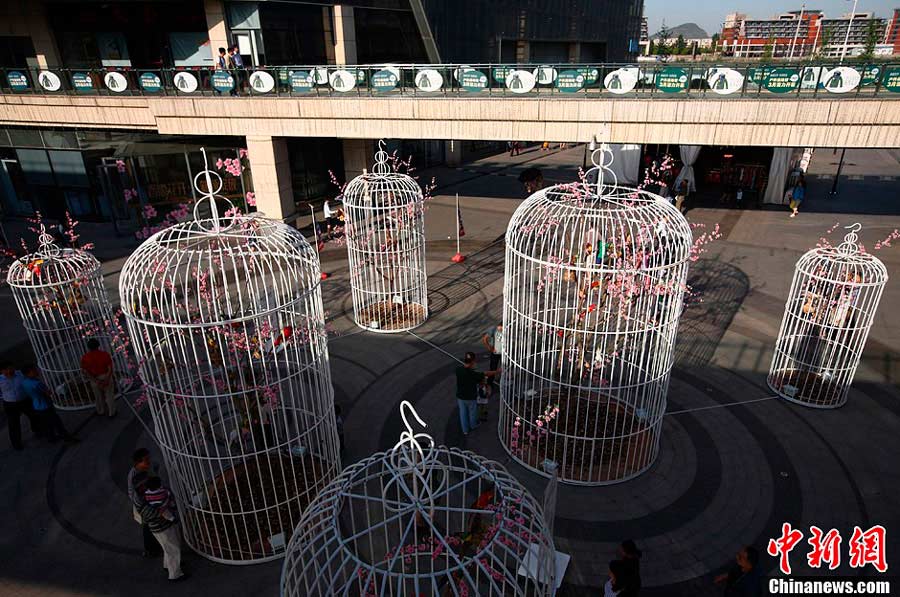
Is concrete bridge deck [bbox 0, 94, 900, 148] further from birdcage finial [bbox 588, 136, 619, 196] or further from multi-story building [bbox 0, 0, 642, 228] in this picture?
birdcage finial [bbox 588, 136, 619, 196]

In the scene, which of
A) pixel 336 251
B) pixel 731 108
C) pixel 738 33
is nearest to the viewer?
pixel 731 108

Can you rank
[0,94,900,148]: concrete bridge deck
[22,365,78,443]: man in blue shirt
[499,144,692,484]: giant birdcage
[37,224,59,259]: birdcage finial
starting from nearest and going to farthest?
1. [499,144,692,484]: giant birdcage
2. [22,365,78,443]: man in blue shirt
3. [37,224,59,259]: birdcage finial
4. [0,94,900,148]: concrete bridge deck

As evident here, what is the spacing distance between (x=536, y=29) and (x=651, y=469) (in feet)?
144

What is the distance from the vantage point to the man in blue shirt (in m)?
10.2

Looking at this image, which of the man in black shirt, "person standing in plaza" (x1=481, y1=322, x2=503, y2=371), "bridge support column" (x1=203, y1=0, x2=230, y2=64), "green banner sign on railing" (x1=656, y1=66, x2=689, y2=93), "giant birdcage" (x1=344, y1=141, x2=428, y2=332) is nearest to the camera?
the man in black shirt

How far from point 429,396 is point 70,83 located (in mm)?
21305

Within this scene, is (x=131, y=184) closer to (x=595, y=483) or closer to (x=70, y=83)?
(x=70, y=83)

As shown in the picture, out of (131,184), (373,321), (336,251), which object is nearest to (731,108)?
(373,321)

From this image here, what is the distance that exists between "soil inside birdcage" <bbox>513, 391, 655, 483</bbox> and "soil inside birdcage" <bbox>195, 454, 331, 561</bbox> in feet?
12.8

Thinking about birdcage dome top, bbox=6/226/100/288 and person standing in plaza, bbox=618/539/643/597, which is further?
birdcage dome top, bbox=6/226/100/288

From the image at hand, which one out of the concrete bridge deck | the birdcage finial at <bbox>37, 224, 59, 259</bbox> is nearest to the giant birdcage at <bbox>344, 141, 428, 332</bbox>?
the concrete bridge deck

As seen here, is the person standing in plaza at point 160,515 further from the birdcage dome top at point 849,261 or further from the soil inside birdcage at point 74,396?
the birdcage dome top at point 849,261

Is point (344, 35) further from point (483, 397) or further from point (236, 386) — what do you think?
point (236, 386)

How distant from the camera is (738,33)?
197125 mm
